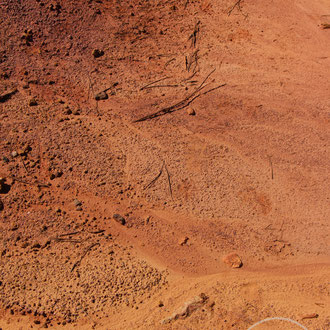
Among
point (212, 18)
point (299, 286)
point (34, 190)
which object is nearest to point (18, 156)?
point (34, 190)

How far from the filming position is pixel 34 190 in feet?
11.7

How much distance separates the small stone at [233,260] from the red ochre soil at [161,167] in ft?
0.16

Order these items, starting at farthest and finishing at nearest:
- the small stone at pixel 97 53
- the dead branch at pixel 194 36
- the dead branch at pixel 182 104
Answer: the dead branch at pixel 194 36 < the small stone at pixel 97 53 < the dead branch at pixel 182 104

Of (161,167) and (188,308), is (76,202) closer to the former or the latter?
(161,167)

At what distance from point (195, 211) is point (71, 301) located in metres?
1.63

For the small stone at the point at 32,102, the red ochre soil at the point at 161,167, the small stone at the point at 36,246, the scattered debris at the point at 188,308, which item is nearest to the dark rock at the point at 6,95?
the red ochre soil at the point at 161,167

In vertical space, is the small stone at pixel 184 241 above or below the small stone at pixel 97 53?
below

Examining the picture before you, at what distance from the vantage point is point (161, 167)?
12.1 feet

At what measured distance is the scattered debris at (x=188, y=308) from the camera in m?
3.20

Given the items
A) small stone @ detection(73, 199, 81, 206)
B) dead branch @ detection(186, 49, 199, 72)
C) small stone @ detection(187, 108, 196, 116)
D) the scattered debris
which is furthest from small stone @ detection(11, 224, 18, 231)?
dead branch @ detection(186, 49, 199, 72)

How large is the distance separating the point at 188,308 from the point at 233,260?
0.72 m

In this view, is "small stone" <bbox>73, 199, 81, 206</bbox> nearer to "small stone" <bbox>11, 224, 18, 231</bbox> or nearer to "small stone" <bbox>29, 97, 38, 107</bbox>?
"small stone" <bbox>11, 224, 18, 231</bbox>

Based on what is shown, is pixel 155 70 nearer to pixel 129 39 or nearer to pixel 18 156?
pixel 129 39

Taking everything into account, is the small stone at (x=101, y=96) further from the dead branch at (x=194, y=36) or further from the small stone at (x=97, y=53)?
the dead branch at (x=194, y=36)
